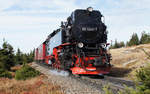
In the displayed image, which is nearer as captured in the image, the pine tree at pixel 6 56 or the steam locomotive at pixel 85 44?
the steam locomotive at pixel 85 44

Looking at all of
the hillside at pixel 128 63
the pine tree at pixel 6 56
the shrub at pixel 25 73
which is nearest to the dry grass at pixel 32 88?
the hillside at pixel 128 63

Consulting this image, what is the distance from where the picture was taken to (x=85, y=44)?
45.0ft

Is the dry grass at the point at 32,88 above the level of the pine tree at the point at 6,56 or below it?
below

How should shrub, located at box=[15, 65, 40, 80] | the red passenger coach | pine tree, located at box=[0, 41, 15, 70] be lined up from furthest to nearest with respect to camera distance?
pine tree, located at box=[0, 41, 15, 70], the red passenger coach, shrub, located at box=[15, 65, 40, 80]

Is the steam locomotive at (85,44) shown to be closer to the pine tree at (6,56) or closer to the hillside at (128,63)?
the hillside at (128,63)

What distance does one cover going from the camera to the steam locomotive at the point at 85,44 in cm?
1260

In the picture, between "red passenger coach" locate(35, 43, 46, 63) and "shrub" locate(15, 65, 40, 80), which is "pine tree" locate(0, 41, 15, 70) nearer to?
"red passenger coach" locate(35, 43, 46, 63)

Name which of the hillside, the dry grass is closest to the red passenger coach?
the hillside

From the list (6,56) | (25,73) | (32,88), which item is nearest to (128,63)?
(25,73)

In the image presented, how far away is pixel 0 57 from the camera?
31109mm

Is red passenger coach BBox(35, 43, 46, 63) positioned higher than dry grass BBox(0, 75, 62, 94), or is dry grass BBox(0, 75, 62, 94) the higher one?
red passenger coach BBox(35, 43, 46, 63)

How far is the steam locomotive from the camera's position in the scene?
12.6 meters

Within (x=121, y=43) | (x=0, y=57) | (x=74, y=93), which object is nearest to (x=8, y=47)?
(x=0, y=57)

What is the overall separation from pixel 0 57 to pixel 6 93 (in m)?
24.5
